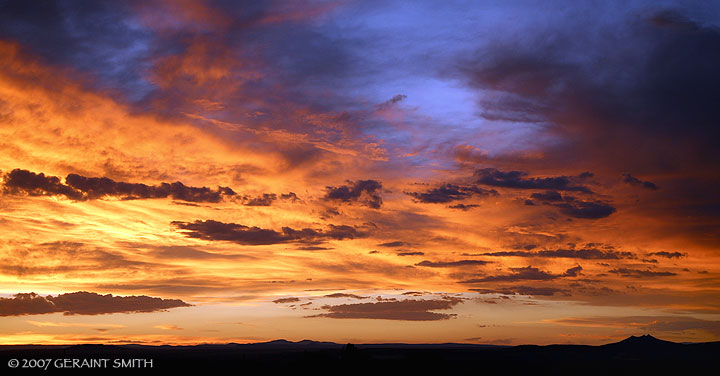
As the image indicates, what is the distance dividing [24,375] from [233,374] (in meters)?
65.6

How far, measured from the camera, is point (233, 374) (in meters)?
199

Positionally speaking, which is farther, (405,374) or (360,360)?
(405,374)

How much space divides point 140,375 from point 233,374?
2983 cm

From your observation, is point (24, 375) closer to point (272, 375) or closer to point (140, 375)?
point (140, 375)

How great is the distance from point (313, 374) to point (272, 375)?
1404cm

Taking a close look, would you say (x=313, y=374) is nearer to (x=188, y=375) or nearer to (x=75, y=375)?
(x=188, y=375)

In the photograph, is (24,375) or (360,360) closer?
(360,360)

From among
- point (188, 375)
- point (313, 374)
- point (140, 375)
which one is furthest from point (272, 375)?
point (140, 375)

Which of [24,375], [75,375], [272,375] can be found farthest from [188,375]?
[24,375]

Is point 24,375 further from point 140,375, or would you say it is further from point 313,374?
point 313,374

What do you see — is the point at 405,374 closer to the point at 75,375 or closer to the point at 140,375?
the point at 140,375

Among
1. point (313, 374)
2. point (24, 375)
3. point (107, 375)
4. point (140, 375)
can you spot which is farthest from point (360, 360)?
point (24, 375)

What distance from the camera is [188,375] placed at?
623ft

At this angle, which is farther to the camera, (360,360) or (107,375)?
(107,375)
